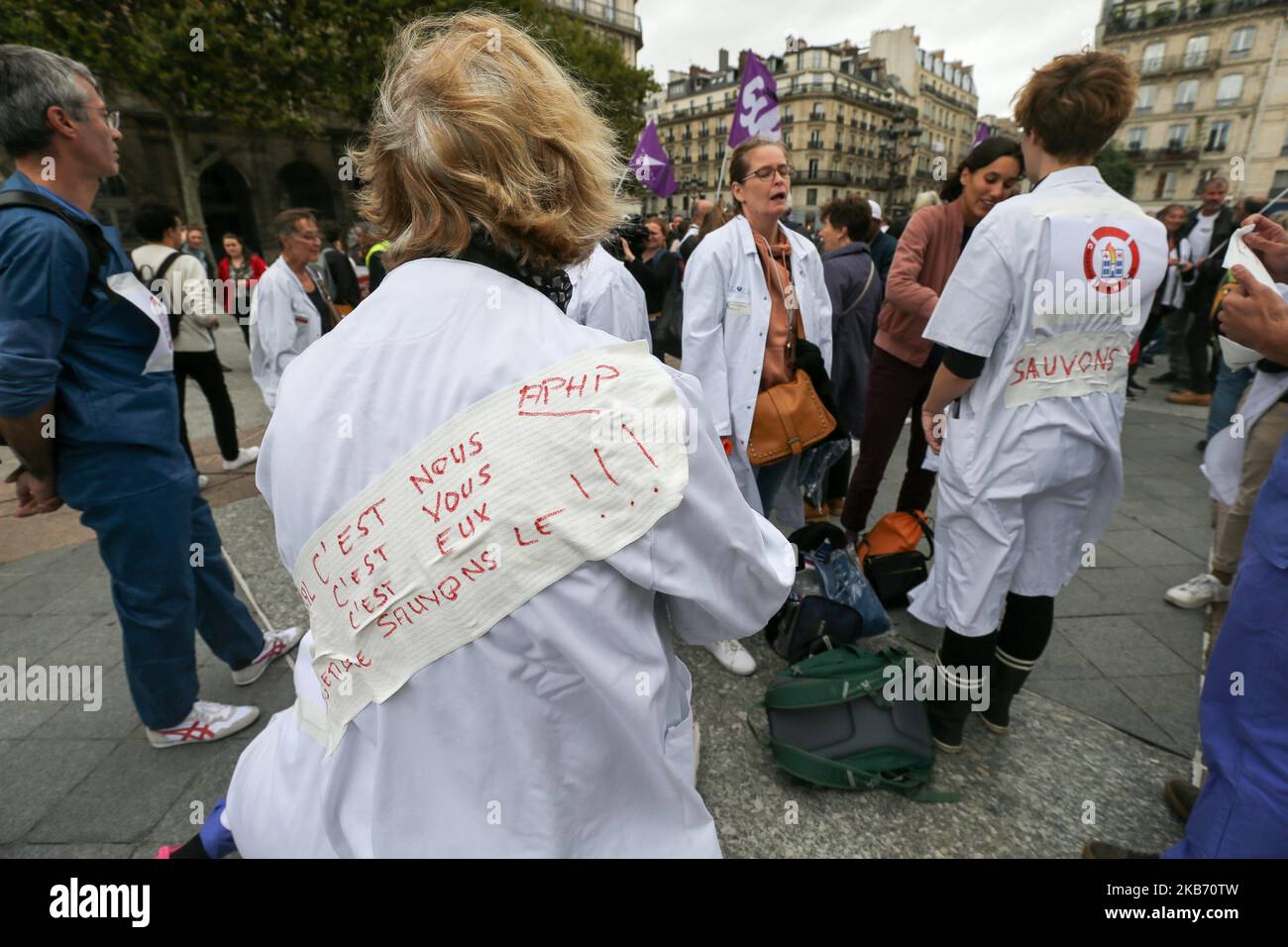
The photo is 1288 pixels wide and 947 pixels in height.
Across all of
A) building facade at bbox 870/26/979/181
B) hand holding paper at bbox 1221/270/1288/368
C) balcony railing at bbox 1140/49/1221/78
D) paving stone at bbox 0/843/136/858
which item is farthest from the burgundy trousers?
building facade at bbox 870/26/979/181

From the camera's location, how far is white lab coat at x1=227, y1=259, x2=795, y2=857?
2.89 ft

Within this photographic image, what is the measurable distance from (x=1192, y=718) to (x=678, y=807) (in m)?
2.42

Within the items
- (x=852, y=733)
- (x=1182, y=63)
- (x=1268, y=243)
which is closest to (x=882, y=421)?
(x=1268, y=243)

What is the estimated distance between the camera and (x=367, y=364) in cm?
87

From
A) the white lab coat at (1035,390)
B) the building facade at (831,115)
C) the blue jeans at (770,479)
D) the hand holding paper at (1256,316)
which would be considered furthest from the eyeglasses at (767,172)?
the building facade at (831,115)

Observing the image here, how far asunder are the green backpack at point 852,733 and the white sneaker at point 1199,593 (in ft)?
6.36

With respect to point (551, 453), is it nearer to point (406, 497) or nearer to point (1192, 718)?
point (406, 497)

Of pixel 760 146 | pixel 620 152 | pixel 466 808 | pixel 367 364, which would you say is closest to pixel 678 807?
pixel 466 808

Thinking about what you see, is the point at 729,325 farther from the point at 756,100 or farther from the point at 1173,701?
the point at 756,100

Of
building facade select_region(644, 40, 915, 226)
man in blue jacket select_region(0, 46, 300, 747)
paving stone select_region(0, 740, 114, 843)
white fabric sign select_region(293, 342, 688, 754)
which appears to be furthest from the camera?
building facade select_region(644, 40, 915, 226)

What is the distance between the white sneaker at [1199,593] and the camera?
3.14m

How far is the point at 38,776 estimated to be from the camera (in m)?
2.18

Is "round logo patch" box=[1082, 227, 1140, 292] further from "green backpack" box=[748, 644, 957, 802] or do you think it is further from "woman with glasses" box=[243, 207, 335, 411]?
"woman with glasses" box=[243, 207, 335, 411]

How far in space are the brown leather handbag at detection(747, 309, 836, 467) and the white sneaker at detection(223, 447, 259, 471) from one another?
4.25 meters
